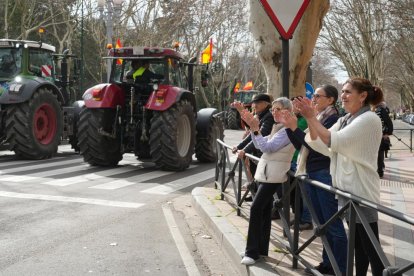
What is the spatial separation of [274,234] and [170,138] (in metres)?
5.65

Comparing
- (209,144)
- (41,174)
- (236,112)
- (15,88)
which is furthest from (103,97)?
(236,112)

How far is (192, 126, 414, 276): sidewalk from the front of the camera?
473 cm

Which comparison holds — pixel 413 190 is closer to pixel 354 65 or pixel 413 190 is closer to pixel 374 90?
pixel 374 90

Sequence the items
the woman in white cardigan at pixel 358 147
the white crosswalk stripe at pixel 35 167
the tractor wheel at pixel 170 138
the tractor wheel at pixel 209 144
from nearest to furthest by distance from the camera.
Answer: the woman in white cardigan at pixel 358 147
the white crosswalk stripe at pixel 35 167
the tractor wheel at pixel 170 138
the tractor wheel at pixel 209 144

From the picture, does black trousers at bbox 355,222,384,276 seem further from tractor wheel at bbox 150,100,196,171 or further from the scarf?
tractor wheel at bbox 150,100,196,171

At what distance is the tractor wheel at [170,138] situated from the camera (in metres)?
10.8

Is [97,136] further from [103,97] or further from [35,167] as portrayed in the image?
[35,167]

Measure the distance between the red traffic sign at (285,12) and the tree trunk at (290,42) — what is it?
296 centimetres

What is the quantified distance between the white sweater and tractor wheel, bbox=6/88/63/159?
32.1 ft

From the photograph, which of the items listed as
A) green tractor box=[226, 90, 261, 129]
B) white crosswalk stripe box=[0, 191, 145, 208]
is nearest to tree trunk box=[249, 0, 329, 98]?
white crosswalk stripe box=[0, 191, 145, 208]

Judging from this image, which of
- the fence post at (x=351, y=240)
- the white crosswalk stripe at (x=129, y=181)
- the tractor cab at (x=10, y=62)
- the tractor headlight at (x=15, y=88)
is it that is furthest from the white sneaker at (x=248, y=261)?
the tractor cab at (x=10, y=62)

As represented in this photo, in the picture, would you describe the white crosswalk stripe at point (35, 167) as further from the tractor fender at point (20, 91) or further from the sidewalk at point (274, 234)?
the sidewalk at point (274, 234)

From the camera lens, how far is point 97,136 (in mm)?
11250

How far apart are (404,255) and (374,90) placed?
1.92 meters
